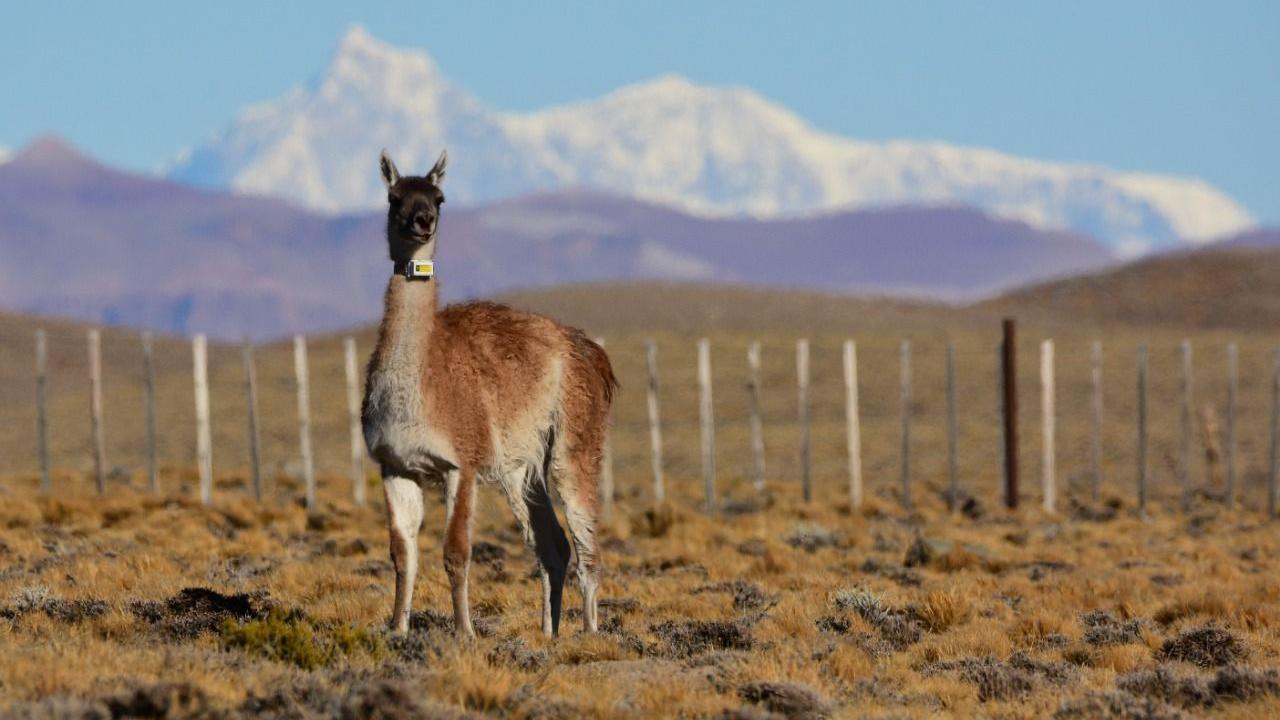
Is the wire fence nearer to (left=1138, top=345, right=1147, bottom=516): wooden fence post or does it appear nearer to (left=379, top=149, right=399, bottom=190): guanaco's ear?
(left=1138, top=345, right=1147, bottom=516): wooden fence post

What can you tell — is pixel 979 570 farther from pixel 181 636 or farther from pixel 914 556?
pixel 181 636

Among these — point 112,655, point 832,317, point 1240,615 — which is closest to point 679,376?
point 832,317

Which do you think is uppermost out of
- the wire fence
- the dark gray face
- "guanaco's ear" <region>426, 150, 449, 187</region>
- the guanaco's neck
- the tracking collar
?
"guanaco's ear" <region>426, 150, 449, 187</region>

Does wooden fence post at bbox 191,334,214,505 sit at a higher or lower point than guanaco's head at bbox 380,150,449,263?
lower

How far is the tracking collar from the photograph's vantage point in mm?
9508

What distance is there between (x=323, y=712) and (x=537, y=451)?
342 cm

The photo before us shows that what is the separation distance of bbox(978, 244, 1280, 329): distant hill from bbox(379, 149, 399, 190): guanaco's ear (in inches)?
3459

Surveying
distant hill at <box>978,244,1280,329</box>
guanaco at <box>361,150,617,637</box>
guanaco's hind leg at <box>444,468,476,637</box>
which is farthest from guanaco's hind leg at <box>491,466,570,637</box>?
distant hill at <box>978,244,1280,329</box>

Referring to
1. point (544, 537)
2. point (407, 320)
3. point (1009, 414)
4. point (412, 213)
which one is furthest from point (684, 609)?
point (1009, 414)

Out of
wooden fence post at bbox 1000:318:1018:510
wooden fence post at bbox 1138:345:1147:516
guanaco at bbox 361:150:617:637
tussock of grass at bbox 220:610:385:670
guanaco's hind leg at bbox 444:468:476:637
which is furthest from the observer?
wooden fence post at bbox 1138:345:1147:516

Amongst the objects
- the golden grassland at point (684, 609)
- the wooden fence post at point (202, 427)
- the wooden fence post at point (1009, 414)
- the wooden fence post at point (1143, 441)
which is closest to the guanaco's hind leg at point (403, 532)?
the golden grassland at point (684, 609)

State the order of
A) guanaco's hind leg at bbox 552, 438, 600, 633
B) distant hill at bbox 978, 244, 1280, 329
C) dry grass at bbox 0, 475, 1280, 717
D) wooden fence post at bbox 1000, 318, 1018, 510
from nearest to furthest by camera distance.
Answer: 1. dry grass at bbox 0, 475, 1280, 717
2. guanaco's hind leg at bbox 552, 438, 600, 633
3. wooden fence post at bbox 1000, 318, 1018, 510
4. distant hill at bbox 978, 244, 1280, 329

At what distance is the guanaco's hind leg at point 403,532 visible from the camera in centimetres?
932

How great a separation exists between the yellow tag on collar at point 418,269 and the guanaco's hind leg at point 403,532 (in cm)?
124
